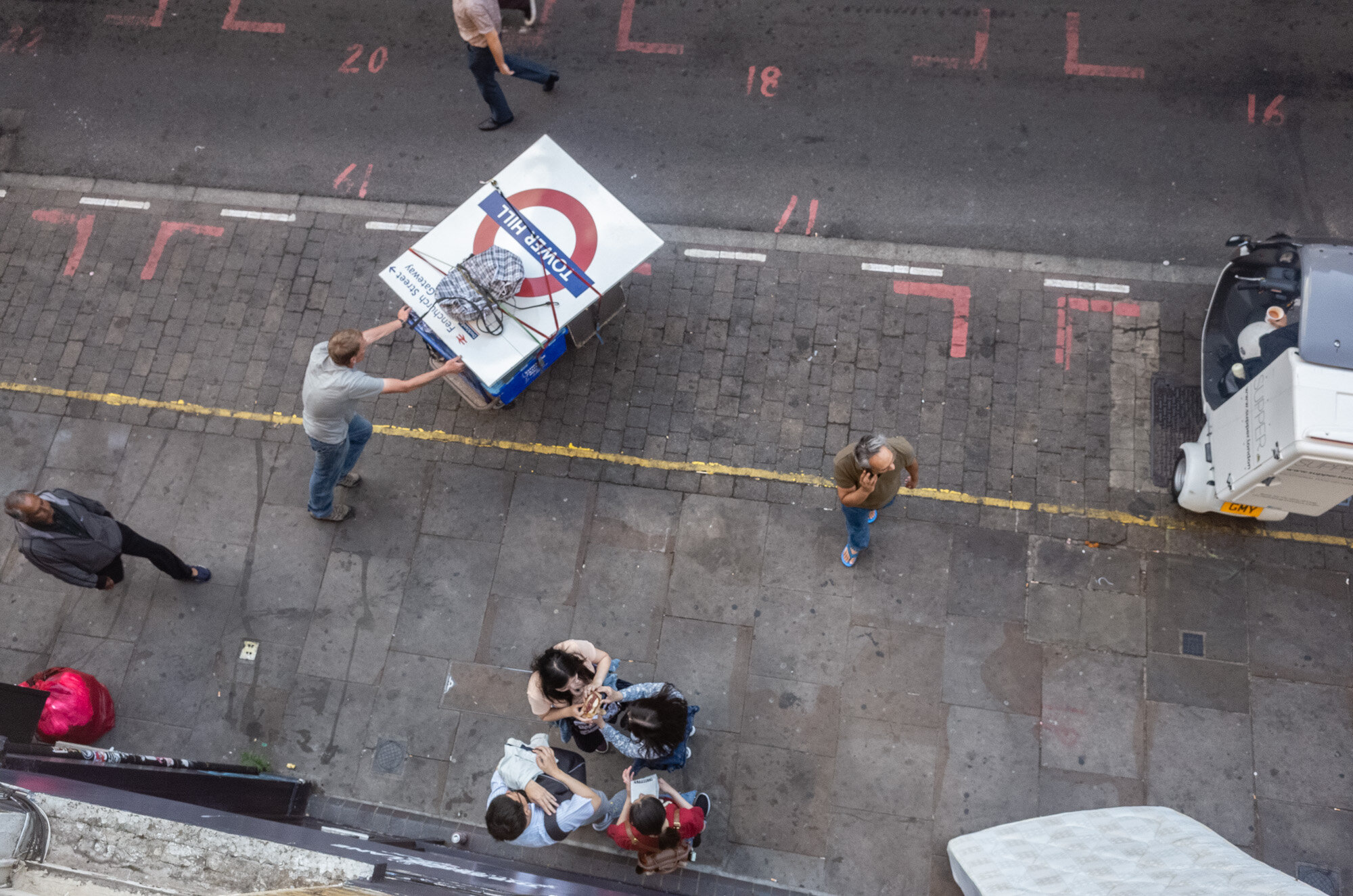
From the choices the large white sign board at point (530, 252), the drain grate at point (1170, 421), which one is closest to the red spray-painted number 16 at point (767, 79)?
the large white sign board at point (530, 252)

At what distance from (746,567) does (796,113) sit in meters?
4.89

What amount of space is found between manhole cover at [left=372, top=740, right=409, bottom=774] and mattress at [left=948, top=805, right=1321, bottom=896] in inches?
171

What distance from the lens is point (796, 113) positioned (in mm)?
8922

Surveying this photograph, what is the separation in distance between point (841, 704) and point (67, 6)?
12188 mm

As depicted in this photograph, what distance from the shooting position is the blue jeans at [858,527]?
655 centimetres

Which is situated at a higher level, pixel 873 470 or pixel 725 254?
pixel 725 254

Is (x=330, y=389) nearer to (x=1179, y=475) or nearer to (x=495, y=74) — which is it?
(x=495, y=74)

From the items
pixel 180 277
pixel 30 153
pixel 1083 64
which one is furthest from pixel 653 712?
pixel 30 153

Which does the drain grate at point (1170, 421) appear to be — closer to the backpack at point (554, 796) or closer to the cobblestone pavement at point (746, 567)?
the cobblestone pavement at point (746, 567)

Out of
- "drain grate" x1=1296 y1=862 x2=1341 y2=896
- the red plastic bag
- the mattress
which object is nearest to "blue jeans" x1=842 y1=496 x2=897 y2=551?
the mattress

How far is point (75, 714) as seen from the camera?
6648 millimetres

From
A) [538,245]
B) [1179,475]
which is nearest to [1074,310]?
[1179,475]

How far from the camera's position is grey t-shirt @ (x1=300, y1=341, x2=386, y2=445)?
627 centimetres

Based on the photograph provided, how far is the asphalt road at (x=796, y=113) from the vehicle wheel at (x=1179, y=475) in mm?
2088
